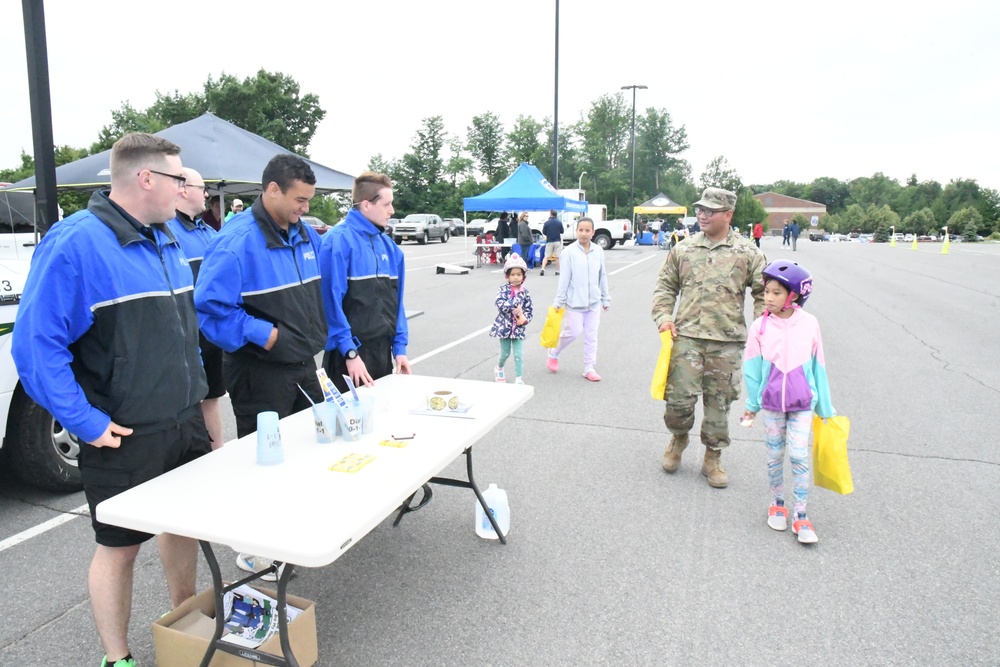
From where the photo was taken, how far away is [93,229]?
2.36m

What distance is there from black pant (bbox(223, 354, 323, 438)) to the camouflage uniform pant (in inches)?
97.1

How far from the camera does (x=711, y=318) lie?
448cm

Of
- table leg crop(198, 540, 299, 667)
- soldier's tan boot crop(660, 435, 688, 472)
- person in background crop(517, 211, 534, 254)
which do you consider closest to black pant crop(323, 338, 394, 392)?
table leg crop(198, 540, 299, 667)

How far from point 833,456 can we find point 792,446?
22 cm

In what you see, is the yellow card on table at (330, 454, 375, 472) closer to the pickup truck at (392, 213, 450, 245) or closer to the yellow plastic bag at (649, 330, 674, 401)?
the yellow plastic bag at (649, 330, 674, 401)

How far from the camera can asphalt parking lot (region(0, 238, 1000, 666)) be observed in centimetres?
287

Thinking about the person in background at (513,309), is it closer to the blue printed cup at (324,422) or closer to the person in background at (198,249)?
the person in background at (198,249)

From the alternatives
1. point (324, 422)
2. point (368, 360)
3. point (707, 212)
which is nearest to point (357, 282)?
point (368, 360)

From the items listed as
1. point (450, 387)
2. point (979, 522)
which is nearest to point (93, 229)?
point (450, 387)

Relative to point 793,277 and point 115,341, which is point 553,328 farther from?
point 115,341

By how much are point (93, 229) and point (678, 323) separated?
3504 millimetres

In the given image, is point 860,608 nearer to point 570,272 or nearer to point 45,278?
point 45,278

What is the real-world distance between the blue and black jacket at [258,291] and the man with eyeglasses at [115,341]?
57 centimetres

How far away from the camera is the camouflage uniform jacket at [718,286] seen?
14.7ft
